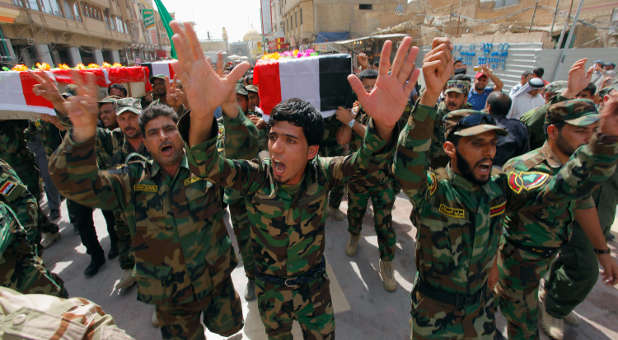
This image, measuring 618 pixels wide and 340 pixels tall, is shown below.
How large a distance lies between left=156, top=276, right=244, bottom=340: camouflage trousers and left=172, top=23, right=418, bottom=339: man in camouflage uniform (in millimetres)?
373

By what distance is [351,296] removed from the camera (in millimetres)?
3088

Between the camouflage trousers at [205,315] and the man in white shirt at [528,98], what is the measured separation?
198 inches

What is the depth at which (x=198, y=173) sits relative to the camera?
1396mm

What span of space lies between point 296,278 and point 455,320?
981 mm

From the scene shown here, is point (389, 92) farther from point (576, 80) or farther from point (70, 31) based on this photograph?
point (70, 31)

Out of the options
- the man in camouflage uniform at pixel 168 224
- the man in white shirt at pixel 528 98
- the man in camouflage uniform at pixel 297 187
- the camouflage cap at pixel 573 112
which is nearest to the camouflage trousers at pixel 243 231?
the man in camouflage uniform at pixel 168 224

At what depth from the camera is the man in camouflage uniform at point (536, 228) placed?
6.29 feet

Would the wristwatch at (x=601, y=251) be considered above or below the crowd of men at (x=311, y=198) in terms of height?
below

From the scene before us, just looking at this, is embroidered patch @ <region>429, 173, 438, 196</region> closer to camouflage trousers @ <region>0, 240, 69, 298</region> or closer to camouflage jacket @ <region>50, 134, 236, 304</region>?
camouflage jacket @ <region>50, 134, 236, 304</region>

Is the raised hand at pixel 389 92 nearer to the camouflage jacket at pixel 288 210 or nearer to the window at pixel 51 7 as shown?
the camouflage jacket at pixel 288 210

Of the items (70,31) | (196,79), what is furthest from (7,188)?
(70,31)

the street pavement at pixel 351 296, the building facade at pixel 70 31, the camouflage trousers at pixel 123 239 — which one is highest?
the building facade at pixel 70 31

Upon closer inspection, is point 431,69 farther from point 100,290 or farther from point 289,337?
point 100,290

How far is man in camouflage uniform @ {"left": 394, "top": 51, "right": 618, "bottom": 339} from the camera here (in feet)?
5.41
